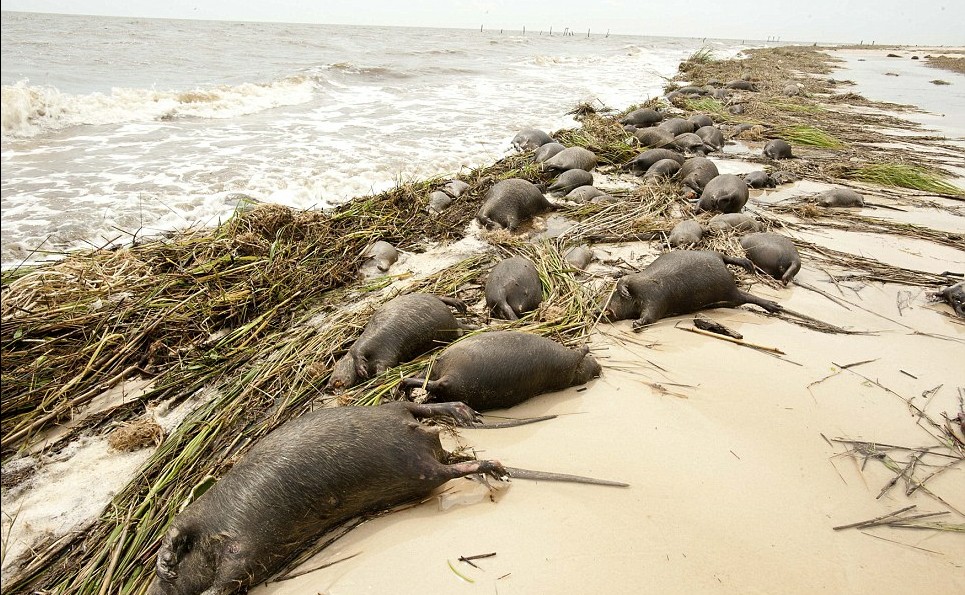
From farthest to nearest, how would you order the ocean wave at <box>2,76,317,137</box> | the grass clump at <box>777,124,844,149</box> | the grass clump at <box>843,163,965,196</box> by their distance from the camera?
1. the grass clump at <box>777,124,844,149</box>
2. the ocean wave at <box>2,76,317,137</box>
3. the grass clump at <box>843,163,965,196</box>

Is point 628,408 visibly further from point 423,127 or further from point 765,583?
point 423,127

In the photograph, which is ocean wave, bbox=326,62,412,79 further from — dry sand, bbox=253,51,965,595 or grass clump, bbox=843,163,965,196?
dry sand, bbox=253,51,965,595

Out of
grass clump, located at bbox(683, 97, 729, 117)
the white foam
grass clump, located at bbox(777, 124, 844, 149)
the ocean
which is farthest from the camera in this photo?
grass clump, located at bbox(683, 97, 729, 117)

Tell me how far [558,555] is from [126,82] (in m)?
15.3

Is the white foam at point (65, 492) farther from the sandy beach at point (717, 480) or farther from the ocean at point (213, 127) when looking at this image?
the ocean at point (213, 127)

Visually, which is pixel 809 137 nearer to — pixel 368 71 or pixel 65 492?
pixel 65 492

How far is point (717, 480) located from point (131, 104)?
42.9ft

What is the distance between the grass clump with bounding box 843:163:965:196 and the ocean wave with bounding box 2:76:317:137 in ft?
40.9

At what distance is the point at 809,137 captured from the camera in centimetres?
1024

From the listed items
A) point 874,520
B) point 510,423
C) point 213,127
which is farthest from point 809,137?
point 213,127

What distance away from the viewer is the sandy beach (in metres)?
2.12

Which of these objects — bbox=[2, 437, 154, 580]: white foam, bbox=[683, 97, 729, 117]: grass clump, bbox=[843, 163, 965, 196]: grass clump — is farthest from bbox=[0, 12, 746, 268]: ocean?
bbox=[843, 163, 965, 196]: grass clump

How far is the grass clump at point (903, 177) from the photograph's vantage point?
24.2 feet

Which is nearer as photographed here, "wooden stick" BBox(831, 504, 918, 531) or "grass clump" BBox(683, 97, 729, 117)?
"wooden stick" BBox(831, 504, 918, 531)
